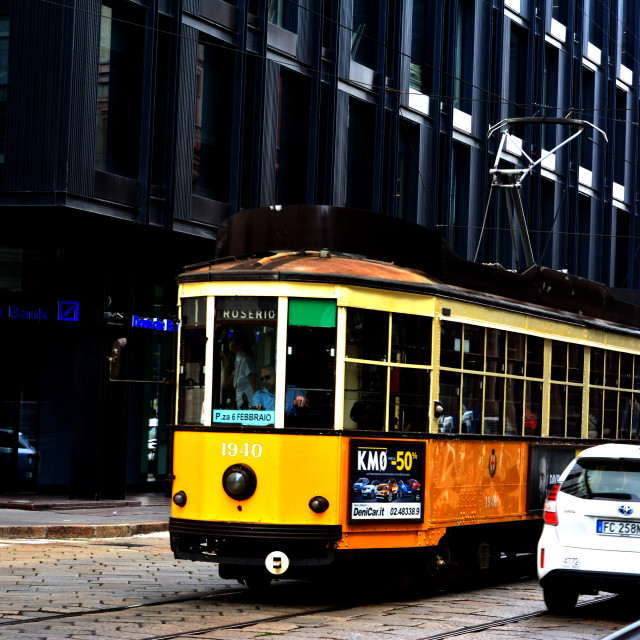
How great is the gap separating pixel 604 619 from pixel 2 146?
12.6m

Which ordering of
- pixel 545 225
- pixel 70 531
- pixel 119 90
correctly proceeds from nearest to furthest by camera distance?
pixel 70 531 < pixel 119 90 < pixel 545 225

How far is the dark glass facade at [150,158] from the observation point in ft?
65.3

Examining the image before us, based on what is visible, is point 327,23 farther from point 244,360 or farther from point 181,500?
point 181,500

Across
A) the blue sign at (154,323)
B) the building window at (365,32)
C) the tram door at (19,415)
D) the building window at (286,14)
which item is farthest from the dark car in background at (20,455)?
the building window at (365,32)

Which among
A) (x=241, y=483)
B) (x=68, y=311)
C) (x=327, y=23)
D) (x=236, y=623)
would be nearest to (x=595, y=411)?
(x=241, y=483)

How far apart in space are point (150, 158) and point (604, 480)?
12.3 metres

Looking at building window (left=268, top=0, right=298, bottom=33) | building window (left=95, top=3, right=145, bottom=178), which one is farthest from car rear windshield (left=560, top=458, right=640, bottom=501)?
building window (left=268, top=0, right=298, bottom=33)

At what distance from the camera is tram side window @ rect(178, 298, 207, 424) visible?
438 inches

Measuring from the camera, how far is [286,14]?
24.6 metres

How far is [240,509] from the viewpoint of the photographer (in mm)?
10625

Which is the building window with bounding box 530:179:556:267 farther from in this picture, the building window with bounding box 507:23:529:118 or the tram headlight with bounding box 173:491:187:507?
the tram headlight with bounding box 173:491:187:507

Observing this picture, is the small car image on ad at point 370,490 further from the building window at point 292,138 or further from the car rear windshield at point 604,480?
the building window at point 292,138

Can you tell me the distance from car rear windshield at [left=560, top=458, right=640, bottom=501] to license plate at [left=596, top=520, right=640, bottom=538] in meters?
0.20

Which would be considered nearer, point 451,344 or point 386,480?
point 386,480
